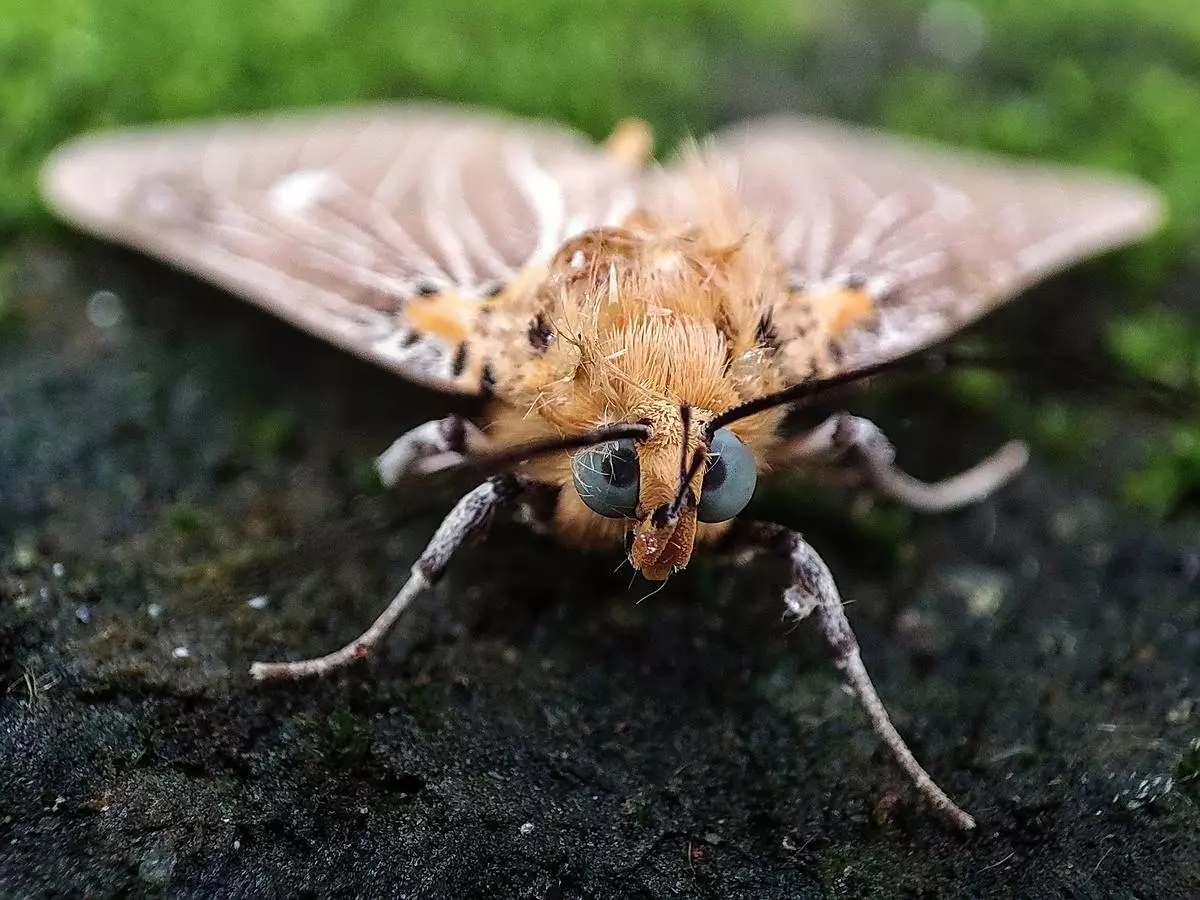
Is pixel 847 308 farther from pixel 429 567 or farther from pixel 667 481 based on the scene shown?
pixel 429 567

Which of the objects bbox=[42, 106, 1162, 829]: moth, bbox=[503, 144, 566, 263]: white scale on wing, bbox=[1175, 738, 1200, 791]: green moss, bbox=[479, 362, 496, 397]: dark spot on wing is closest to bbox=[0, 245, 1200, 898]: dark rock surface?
bbox=[1175, 738, 1200, 791]: green moss

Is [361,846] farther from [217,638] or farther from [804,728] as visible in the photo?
[804,728]

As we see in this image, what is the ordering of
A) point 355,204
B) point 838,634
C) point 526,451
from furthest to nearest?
point 355,204 < point 838,634 < point 526,451

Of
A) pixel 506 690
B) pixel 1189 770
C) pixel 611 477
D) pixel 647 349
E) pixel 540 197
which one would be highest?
pixel 647 349

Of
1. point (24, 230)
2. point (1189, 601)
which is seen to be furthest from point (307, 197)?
point (1189, 601)

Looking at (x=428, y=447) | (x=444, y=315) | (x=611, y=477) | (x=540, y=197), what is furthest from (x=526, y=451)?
(x=540, y=197)

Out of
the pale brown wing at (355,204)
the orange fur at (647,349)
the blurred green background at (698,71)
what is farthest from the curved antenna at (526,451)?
the blurred green background at (698,71)

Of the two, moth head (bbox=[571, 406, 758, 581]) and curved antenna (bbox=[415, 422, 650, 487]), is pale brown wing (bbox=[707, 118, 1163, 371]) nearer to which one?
moth head (bbox=[571, 406, 758, 581])
